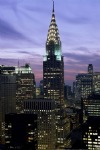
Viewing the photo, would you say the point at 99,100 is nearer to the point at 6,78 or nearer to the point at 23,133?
the point at 6,78

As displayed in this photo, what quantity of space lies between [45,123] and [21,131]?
Result: 61.3 feet

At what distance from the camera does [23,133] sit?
385ft

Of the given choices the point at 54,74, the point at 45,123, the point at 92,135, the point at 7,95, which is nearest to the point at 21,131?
the point at 45,123

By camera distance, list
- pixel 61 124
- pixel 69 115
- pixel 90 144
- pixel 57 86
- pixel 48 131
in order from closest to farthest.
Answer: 1. pixel 90 144
2. pixel 48 131
3. pixel 61 124
4. pixel 57 86
5. pixel 69 115

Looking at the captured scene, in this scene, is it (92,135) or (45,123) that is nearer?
(92,135)

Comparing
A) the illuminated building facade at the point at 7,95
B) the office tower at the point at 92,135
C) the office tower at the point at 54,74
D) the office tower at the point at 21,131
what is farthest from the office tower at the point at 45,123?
the illuminated building facade at the point at 7,95

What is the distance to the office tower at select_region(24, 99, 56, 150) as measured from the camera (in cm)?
13412

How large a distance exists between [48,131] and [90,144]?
2400cm

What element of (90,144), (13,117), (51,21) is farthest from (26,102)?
(51,21)

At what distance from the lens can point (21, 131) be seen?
118 meters

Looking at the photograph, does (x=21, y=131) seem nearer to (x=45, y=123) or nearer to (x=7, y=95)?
(x=45, y=123)

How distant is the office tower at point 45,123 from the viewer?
5281 inches

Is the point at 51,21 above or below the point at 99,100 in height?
above

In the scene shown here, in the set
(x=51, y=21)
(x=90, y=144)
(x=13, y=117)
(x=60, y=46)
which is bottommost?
(x=90, y=144)
